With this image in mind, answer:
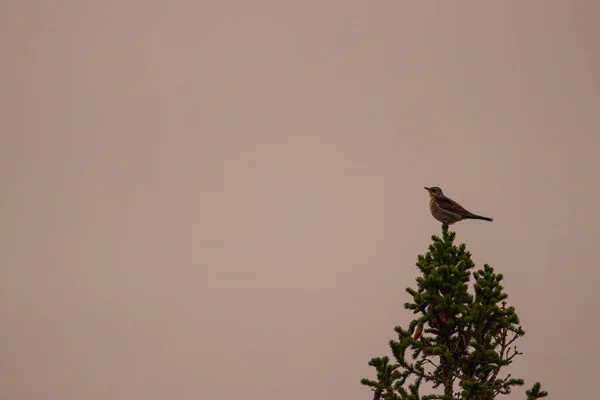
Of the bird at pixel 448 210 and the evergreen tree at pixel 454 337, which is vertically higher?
the bird at pixel 448 210

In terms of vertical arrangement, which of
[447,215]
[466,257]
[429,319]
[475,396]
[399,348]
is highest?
[447,215]

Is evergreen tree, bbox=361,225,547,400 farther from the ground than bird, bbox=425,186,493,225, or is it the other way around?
bird, bbox=425,186,493,225

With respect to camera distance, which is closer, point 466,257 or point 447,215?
point 466,257

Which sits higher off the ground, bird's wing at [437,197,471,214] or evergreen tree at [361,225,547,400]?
bird's wing at [437,197,471,214]

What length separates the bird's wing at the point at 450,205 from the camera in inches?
891

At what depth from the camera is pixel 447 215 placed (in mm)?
22922

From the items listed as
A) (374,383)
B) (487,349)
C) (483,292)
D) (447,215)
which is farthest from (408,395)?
(447,215)

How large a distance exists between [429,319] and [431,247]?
219 centimetres

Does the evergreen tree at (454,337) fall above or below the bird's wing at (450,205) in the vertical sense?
below

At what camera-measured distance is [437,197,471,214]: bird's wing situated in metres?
22.6

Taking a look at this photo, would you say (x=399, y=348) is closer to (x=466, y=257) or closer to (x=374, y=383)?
(x=374, y=383)

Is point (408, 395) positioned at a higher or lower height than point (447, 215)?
lower

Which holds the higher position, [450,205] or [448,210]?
A: [450,205]

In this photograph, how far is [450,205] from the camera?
74.8 ft
